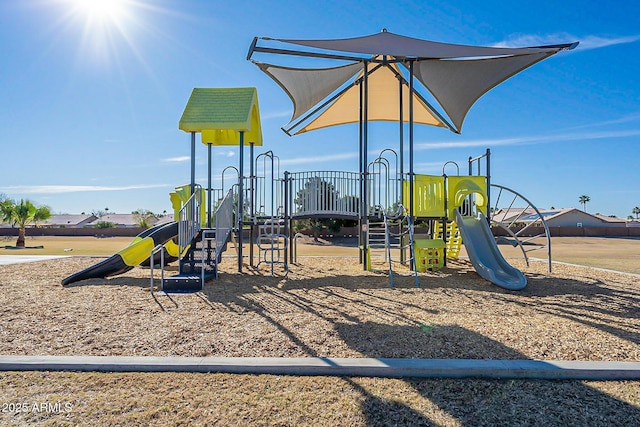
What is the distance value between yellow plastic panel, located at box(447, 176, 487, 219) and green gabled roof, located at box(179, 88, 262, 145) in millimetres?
5925

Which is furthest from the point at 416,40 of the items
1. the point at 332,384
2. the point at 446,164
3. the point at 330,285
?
the point at 332,384

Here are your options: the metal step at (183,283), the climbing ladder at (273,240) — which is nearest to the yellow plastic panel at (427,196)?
the climbing ladder at (273,240)

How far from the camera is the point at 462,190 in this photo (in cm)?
1112

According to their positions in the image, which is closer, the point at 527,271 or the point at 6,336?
the point at 6,336

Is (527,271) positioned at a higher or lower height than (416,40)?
lower

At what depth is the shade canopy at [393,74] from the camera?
900cm

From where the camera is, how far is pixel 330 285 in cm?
900

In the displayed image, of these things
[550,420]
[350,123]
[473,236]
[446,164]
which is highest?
[350,123]

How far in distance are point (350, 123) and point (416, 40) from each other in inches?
276

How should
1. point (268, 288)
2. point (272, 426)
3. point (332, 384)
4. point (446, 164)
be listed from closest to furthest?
point (272, 426) < point (332, 384) < point (268, 288) < point (446, 164)

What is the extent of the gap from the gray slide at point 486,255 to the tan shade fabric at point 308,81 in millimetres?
5951

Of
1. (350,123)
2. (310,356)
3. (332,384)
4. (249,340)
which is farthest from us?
(350,123)

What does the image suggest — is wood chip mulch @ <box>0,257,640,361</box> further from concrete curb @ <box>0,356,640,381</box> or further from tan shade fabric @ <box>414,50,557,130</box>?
tan shade fabric @ <box>414,50,557,130</box>

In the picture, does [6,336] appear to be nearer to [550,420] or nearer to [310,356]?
[310,356]
